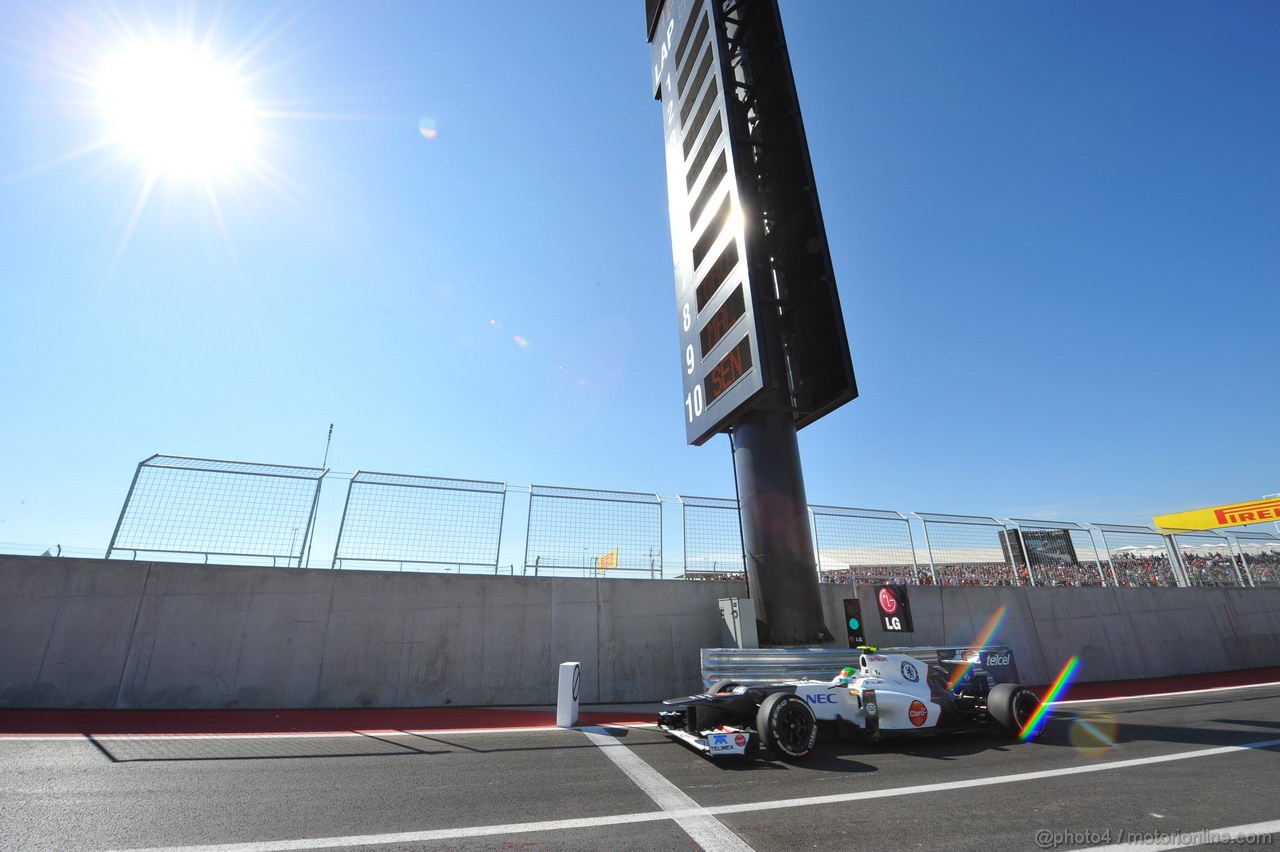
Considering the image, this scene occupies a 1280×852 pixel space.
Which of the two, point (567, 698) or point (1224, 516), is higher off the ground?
point (1224, 516)

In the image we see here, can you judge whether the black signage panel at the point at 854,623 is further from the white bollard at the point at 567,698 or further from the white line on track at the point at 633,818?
the white bollard at the point at 567,698

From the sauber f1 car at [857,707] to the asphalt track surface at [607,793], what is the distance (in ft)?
0.81

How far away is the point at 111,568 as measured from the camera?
8.52 meters

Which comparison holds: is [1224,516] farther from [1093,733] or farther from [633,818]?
[633,818]

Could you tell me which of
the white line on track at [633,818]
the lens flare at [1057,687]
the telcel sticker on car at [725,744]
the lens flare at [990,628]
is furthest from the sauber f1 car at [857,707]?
the lens flare at [990,628]

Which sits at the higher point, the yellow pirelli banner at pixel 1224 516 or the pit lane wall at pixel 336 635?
the yellow pirelli banner at pixel 1224 516

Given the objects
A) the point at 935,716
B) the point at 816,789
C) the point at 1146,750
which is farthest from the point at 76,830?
the point at 1146,750

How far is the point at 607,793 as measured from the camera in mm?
4332

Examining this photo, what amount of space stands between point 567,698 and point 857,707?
12.6ft

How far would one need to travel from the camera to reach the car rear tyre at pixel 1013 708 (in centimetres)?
669

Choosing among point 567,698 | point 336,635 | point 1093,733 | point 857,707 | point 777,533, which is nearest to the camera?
point 857,707

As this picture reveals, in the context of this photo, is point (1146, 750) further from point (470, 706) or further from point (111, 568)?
point (111, 568)

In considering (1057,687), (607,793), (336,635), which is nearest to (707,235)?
(607,793)

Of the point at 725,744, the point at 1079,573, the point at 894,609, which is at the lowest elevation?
the point at 725,744
